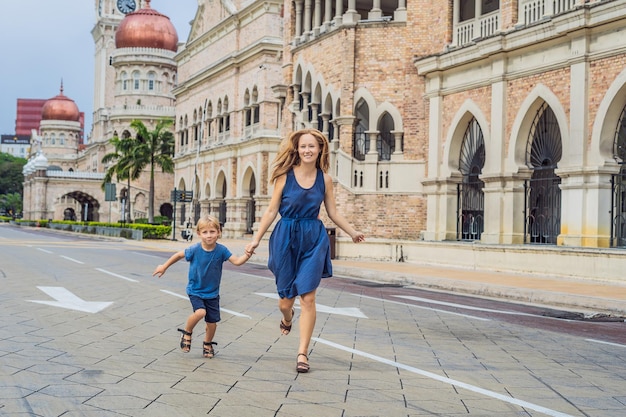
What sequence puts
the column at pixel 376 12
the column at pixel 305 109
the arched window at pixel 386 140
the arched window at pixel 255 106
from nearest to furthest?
the column at pixel 376 12
the arched window at pixel 386 140
the column at pixel 305 109
the arched window at pixel 255 106

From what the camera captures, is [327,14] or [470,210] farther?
[327,14]

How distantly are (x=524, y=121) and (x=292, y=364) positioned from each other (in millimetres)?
17464

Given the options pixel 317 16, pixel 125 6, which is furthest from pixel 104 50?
pixel 317 16

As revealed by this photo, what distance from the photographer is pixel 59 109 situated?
122m

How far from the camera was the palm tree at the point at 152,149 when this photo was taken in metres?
60.7

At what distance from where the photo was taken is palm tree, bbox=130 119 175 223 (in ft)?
199

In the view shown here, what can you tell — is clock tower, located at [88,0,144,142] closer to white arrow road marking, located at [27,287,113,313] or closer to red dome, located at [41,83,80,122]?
red dome, located at [41,83,80,122]

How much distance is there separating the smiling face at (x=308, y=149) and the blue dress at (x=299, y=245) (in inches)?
9.5

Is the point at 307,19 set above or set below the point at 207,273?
above

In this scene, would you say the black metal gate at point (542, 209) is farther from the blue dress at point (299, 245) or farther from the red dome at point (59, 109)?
the red dome at point (59, 109)

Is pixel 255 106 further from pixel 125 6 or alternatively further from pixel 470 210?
pixel 125 6

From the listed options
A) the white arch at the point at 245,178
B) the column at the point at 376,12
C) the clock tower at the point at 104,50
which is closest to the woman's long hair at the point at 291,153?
the column at the point at 376,12

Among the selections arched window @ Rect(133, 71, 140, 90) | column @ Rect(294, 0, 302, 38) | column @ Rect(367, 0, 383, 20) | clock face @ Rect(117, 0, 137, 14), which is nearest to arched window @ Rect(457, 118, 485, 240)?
column @ Rect(367, 0, 383, 20)

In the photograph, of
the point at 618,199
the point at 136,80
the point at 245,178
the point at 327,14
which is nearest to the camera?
the point at 618,199
